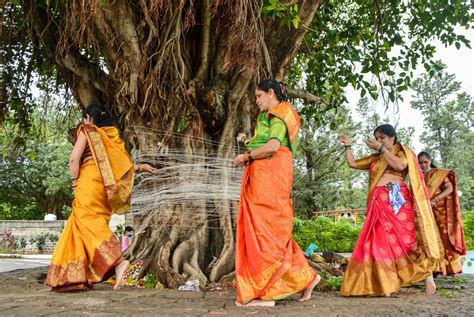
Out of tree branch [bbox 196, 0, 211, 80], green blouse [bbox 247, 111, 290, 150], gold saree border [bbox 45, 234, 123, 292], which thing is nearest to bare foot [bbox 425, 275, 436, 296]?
green blouse [bbox 247, 111, 290, 150]

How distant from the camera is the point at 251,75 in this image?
5035mm

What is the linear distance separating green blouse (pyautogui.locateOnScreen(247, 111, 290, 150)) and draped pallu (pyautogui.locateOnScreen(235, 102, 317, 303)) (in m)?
0.01

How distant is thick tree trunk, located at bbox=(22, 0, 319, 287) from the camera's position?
4754mm

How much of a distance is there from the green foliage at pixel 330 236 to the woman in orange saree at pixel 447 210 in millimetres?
9856

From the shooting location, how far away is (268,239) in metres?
3.52

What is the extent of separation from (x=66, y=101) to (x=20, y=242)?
18778mm

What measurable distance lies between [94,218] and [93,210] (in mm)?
71

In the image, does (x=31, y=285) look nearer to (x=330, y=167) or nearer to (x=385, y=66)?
(x=385, y=66)

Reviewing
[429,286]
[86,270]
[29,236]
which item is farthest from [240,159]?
[29,236]

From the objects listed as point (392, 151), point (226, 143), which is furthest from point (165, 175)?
point (392, 151)

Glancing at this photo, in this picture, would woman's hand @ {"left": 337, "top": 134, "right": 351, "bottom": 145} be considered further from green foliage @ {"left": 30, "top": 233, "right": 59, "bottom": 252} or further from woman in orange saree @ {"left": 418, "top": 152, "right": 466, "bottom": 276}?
green foliage @ {"left": 30, "top": 233, "right": 59, "bottom": 252}

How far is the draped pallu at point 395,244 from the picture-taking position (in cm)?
420

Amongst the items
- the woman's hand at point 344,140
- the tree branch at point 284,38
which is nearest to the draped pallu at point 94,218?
the woman's hand at point 344,140

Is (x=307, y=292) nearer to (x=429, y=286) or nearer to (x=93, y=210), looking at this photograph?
(x=429, y=286)
